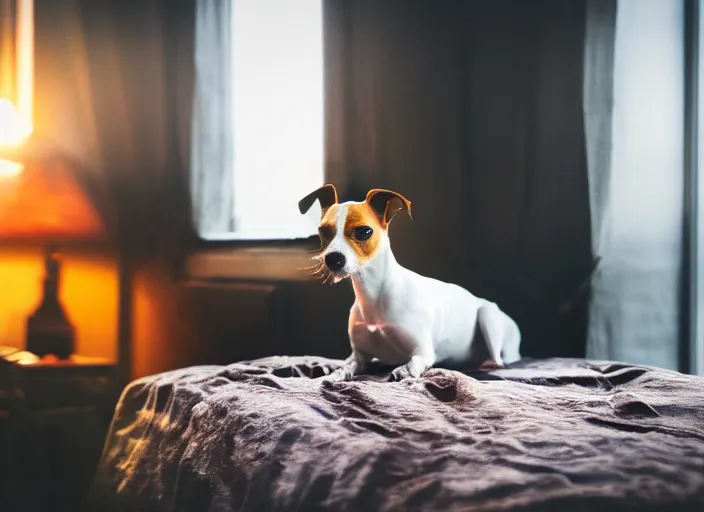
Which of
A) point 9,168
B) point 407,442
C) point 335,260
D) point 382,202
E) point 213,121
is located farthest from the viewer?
point 213,121

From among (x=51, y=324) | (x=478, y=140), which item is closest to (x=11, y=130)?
(x=51, y=324)

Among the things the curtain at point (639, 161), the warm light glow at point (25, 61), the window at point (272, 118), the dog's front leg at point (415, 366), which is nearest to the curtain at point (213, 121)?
the window at point (272, 118)

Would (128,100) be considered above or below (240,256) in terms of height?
above

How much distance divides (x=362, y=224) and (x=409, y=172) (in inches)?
23.9

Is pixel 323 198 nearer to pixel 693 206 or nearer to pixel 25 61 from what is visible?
pixel 25 61

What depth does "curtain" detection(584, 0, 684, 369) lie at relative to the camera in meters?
1.91

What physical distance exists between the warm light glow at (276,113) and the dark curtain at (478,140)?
5 centimetres

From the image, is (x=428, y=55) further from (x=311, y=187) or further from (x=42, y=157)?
(x=42, y=157)

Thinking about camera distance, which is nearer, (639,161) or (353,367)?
(353,367)

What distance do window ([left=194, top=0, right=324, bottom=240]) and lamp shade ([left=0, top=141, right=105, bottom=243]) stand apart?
33cm

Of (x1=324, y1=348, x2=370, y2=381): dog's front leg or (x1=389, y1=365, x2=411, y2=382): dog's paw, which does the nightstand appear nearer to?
(x1=324, y1=348, x2=370, y2=381): dog's front leg

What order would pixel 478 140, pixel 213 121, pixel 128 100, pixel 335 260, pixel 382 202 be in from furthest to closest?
pixel 478 140 → pixel 213 121 → pixel 128 100 → pixel 382 202 → pixel 335 260

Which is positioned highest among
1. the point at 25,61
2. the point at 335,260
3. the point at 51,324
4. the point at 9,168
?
the point at 25,61

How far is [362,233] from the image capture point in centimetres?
146
